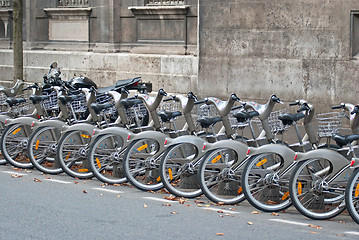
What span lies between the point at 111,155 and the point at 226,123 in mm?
1594

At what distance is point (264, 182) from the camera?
792 cm

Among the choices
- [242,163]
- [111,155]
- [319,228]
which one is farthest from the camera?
[111,155]

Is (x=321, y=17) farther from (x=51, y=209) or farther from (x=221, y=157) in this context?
(x=51, y=209)

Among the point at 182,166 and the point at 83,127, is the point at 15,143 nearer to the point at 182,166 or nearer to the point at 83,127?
the point at 83,127

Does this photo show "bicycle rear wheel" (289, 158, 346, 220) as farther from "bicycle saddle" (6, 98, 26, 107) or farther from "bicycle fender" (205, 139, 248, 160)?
"bicycle saddle" (6, 98, 26, 107)

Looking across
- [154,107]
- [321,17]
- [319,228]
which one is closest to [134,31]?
[321,17]

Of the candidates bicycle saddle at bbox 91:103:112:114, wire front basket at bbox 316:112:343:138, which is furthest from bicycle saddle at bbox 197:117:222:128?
bicycle saddle at bbox 91:103:112:114

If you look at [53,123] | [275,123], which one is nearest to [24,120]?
[53,123]

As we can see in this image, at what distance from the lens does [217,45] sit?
16094mm

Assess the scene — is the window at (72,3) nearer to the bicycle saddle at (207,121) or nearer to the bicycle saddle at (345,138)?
the bicycle saddle at (207,121)

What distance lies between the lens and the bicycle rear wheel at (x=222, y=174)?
27.0 feet

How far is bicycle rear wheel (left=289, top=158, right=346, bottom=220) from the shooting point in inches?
294

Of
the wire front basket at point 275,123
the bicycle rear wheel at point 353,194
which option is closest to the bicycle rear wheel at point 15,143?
the wire front basket at point 275,123

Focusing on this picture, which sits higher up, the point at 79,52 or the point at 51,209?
the point at 79,52
